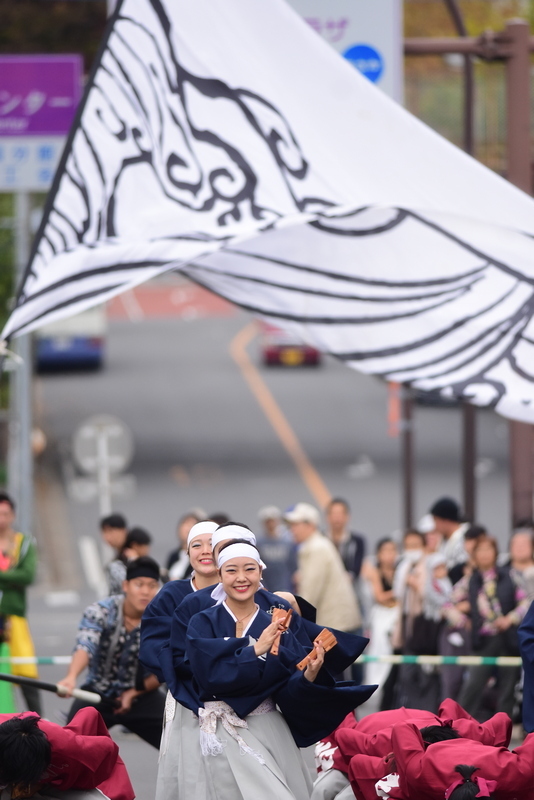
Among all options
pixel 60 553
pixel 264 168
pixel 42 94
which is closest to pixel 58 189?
pixel 264 168

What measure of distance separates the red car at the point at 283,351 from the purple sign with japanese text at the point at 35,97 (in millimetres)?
24271

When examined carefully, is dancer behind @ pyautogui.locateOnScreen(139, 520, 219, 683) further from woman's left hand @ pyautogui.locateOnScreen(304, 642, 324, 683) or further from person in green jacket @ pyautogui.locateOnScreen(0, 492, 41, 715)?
person in green jacket @ pyautogui.locateOnScreen(0, 492, 41, 715)

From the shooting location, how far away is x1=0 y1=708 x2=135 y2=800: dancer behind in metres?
5.71

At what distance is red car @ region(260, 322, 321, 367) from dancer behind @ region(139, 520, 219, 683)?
34669 millimetres

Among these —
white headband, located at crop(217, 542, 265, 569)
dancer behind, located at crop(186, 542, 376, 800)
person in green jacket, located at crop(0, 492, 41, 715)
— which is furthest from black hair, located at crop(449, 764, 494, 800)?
person in green jacket, located at crop(0, 492, 41, 715)

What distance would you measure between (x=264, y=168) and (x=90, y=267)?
54.4 inches

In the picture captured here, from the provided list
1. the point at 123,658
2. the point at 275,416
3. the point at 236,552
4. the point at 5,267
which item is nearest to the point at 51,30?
the point at 5,267

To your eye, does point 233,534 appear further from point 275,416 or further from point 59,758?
point 275,416

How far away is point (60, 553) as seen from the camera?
2423cm

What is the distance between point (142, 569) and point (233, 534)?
6.44ft

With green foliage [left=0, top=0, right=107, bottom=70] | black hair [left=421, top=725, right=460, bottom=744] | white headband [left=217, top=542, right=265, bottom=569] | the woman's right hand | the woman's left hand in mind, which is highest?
green foliage [left=0, top=0, right=107, bottom=70]

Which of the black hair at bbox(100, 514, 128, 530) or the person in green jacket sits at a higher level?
the black hair at bbox(100, 514, 128, 530)

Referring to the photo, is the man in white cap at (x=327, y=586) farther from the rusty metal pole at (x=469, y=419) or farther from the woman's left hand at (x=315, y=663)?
the woman's left hand at (x=315, y=663)

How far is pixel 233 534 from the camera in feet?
19.6
